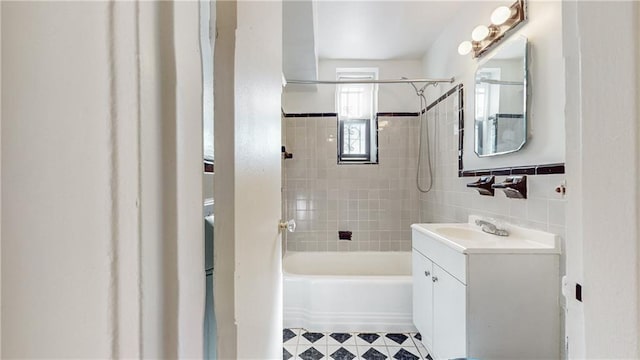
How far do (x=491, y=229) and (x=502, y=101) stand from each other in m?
0.73

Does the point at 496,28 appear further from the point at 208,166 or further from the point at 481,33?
the point at 208,166

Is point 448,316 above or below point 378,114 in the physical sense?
below

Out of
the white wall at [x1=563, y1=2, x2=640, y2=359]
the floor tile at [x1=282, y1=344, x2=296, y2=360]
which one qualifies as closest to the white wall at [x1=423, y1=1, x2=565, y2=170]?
the white wall at [x1=563, y1=2, x2=640, y2=359]

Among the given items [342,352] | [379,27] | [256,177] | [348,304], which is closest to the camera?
[256,177]

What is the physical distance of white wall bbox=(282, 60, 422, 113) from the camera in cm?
304

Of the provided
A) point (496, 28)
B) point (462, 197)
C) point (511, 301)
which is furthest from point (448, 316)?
point (496, 28)

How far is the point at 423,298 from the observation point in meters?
1.84

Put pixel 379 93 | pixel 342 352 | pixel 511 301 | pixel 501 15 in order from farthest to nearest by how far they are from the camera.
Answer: pixel 379 93 → pixel 342 352 → pixel 501 15 → pixel 511 301

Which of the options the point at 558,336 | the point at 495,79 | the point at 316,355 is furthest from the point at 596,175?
the point at 316,355

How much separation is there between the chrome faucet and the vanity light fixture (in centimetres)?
107

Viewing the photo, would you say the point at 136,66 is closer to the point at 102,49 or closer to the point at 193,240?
the point at 102,49

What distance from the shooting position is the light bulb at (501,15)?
63.5 inches

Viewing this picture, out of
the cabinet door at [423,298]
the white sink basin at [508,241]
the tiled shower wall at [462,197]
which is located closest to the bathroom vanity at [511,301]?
the white sink basin at [508,241]

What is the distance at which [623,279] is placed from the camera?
481 mm
